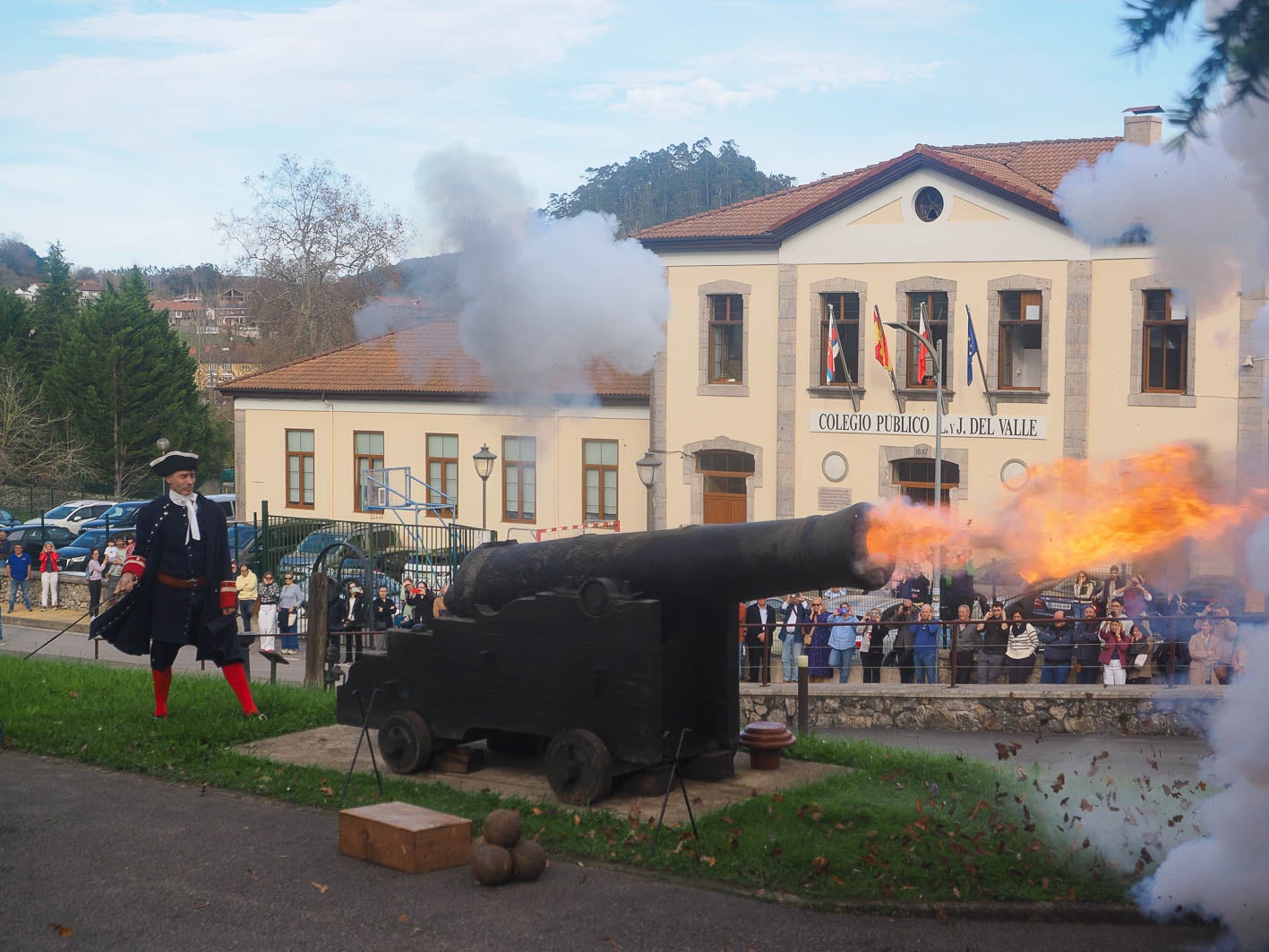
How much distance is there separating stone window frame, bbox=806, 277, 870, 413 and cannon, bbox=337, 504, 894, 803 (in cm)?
2101

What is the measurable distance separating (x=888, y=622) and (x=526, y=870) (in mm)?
9410

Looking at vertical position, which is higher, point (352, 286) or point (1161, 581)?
point (352, 286)

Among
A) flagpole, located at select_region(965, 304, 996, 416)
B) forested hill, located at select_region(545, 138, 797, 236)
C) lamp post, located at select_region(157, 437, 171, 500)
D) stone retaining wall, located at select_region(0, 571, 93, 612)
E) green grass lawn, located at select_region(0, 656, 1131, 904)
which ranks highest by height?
forested hill, located at select_region(545, 138, 797, 236)

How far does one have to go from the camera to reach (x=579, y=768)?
828 cm

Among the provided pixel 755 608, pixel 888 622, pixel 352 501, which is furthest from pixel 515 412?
pixel 888 622

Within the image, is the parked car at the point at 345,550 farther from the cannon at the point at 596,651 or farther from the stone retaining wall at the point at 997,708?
the cannon at the point at 596,651

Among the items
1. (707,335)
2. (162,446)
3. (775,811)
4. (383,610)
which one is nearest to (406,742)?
(775,811)

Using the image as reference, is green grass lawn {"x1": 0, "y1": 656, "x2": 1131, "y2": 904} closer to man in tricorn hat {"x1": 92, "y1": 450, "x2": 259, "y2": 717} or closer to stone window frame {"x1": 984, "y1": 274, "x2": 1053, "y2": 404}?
man in tricorn hat {"x1": 92, "y1": 450, "x2": 259, "y2": 717}

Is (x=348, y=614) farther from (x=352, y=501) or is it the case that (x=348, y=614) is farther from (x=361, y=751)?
(x=352, y=501)

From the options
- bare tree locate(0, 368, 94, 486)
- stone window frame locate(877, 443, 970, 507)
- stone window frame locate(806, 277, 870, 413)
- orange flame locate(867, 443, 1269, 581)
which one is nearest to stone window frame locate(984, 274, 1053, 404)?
stone window frame locate(877, 443, 970, 507)

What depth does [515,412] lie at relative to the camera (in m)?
33.8

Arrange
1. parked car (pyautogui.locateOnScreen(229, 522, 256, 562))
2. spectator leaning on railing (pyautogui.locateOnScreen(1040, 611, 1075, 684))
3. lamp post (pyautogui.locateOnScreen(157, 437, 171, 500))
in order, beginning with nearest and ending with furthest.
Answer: spectator leaning on railing (pyautogui.locateOnScreen(1040, 611, 1075, 684)) → parked car (pyautogui.locateOnScreen(229, 522, 256, 562)) → lamp post (pyautogui.locateOnScreen(157, 437, 171, 500))

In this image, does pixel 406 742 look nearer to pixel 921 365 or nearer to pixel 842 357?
pixel 842 357

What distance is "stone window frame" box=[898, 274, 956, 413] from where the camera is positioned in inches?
1119
